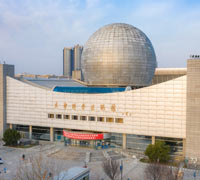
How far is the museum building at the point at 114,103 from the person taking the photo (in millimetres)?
34219

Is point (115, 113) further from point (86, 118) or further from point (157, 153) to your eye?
point (157, 153)

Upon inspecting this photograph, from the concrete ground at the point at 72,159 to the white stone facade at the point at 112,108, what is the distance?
13.0 feet

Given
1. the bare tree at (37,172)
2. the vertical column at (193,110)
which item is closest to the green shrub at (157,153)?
the vertical column at (193,110)

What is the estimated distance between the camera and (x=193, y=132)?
32.7 m

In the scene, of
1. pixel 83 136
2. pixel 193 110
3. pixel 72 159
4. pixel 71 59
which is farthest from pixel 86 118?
pixel 71 59

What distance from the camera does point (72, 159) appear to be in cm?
3438

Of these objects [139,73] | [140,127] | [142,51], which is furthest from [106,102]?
[142,51]

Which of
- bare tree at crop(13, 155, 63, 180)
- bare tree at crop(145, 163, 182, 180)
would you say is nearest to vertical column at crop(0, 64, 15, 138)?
bare tree at crop(13, 155, 63, 180)

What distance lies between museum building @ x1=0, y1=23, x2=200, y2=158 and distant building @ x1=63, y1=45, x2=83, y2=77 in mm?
96073

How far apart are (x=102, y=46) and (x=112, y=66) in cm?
410

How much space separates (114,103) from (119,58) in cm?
854

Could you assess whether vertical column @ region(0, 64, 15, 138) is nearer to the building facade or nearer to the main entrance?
the building facade

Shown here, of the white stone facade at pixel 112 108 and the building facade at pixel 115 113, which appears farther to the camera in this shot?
the white stone facade at pixel 112 108

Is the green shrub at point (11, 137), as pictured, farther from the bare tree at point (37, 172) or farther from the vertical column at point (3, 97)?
the bare tree at point (37, 172)
